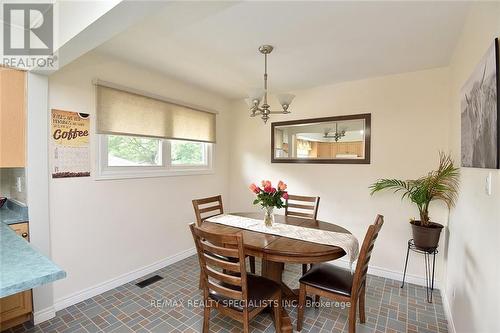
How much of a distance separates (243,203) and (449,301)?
2.79m

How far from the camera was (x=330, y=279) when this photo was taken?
199 cm

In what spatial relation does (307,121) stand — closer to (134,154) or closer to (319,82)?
(319,82)

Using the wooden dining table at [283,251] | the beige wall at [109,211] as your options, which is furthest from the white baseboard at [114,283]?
the wooden dining table at [283,251]

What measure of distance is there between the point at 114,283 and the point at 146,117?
6.14 feet

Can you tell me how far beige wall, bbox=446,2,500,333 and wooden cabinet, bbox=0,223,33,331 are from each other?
3031 mm

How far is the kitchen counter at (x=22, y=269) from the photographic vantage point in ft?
3.38

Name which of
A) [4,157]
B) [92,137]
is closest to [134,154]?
[92,137]

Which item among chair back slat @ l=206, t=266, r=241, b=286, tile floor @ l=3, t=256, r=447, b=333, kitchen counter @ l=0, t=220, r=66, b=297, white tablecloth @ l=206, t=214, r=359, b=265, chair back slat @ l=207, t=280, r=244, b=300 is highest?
kitchen counter @ l=0, t=220, r=66, b=297

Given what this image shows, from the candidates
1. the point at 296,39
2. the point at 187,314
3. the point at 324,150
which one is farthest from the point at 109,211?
the point at 324,150

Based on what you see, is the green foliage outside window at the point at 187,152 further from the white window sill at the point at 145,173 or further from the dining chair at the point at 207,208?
the dining chair at the point at 207,208

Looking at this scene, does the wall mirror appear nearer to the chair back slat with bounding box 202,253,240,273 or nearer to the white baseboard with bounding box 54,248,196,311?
the white baseboard with bounding box 54,248,196,311

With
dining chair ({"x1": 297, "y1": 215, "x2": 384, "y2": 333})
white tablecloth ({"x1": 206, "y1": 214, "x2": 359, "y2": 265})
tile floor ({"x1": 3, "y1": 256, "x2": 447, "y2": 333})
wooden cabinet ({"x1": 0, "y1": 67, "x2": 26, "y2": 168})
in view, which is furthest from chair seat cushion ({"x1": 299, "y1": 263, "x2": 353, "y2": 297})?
wooden cabinet ({"x1": 0, "y1": 67, "x2": 26, "y2": 168})

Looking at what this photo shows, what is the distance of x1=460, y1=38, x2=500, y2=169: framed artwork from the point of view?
1162 millimetres

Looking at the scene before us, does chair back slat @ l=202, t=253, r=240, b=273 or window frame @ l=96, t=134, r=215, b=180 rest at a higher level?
window frame @ l=96, t=134, r=215, b=180
